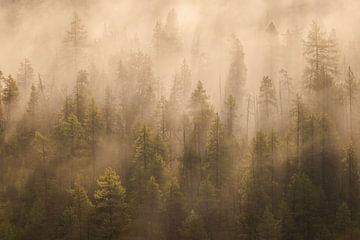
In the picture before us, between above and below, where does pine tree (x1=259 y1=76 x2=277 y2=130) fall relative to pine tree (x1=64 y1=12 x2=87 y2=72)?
below

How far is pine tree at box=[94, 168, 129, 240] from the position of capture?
5219 cm

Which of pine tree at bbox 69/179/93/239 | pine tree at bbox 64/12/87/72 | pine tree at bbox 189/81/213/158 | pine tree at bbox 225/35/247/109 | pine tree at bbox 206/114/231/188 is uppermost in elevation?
pine tree at bbox 64/12/87/72

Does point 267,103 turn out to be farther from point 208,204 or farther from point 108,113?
point 108,113

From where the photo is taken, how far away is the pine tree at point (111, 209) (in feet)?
171

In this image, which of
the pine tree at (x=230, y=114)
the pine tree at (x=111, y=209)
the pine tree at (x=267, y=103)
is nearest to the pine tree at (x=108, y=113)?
the pine tree at (x=111, y=209)

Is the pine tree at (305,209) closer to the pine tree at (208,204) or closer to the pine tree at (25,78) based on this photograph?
the pine tree at (208,204)

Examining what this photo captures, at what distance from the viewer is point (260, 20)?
15975 cm

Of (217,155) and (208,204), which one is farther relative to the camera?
(217,155)

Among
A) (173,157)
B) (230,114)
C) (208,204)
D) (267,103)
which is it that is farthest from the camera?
(267,103)

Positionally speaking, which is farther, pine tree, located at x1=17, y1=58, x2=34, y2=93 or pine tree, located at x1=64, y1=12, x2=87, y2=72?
pine tree, located at x1=64, y1=12, x2=87, y2=72

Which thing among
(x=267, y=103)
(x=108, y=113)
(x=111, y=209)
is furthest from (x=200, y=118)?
(x=111, y=209)

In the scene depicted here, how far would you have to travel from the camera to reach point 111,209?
52.7 m

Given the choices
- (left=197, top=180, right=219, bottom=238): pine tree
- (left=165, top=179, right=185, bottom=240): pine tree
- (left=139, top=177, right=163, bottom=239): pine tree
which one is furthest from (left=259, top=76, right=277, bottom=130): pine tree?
(left=139, top=177, right=163, bottom=239): pine tree

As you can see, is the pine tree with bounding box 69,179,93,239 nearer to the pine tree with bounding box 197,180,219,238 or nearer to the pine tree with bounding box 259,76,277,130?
the pine tree with bounding box 197,180,219,238
